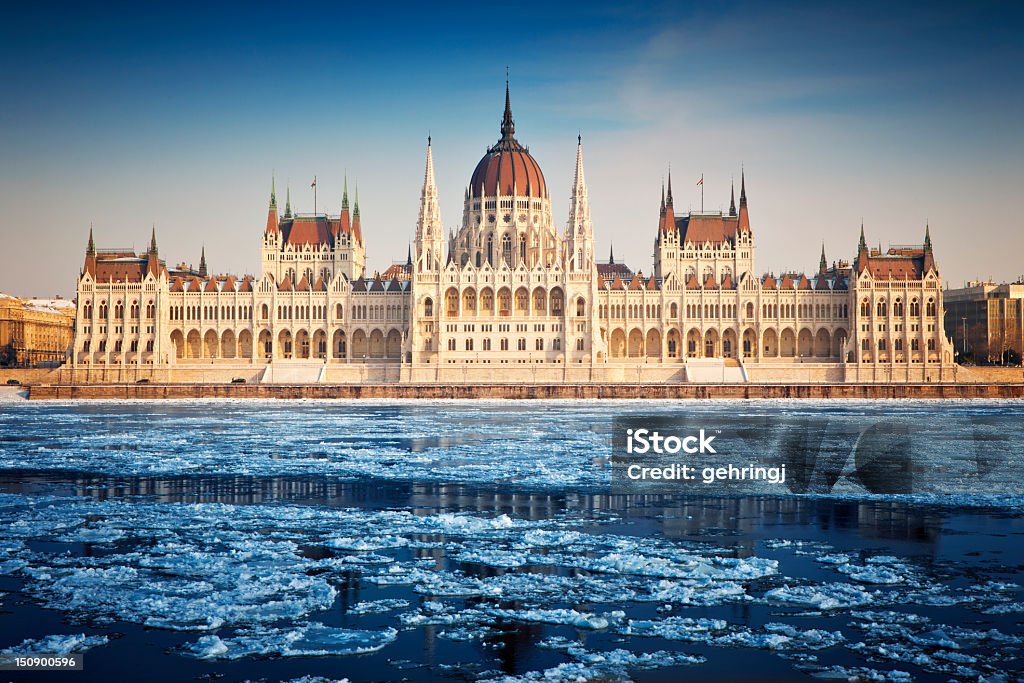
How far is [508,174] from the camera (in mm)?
119062

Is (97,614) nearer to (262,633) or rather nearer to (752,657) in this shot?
(262,633)

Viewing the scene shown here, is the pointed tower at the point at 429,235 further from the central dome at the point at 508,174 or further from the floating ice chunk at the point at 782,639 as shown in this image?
the floating ice chunk at the point at 782,639

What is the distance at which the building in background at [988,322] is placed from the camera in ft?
399

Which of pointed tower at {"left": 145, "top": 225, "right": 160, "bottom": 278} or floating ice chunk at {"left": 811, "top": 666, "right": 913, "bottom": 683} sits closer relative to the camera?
floating ice chunk at {"left": 811, "top": 666, "right": 913, "bottom": 683}

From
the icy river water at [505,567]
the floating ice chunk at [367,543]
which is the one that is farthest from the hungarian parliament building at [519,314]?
the floating ice chunk at [367,543]

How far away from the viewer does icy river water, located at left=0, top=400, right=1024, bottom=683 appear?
573 inches

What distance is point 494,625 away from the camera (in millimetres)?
15930

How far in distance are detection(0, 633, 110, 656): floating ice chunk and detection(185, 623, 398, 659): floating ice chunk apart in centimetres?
139

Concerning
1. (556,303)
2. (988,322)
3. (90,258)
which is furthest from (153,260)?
(988,322)

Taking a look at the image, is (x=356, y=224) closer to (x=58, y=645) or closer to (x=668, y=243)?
(x=668, y=243)

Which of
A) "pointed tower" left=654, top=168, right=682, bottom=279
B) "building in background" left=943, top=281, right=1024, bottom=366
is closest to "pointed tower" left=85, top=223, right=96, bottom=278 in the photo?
"pointed tower" left=654, top=168, right=682, bottom=279

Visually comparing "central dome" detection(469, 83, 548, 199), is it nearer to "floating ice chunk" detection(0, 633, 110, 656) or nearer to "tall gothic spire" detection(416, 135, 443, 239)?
"tall gothic spire" detection(416, 135, 443, 239)

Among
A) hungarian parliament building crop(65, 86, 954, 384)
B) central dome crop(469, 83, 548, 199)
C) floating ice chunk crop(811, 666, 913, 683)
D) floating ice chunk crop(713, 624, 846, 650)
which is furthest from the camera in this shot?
central dome crop(469, 83, 548, 199)

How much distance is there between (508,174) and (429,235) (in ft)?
42.9
